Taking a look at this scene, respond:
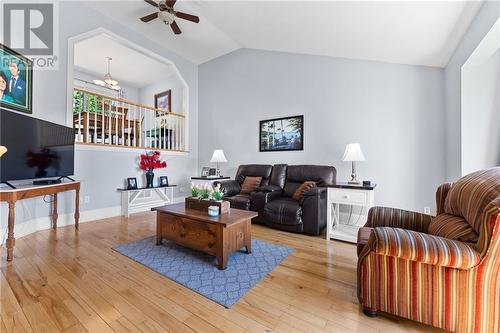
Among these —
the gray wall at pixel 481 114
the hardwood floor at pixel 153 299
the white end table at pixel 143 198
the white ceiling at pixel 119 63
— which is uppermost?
the white ceiling at pixel 119 63

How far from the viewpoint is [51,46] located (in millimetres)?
3211

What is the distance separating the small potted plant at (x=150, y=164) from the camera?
4.32m

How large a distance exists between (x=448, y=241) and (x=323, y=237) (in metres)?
1.82

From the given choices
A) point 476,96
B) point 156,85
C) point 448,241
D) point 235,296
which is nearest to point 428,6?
point 476,96

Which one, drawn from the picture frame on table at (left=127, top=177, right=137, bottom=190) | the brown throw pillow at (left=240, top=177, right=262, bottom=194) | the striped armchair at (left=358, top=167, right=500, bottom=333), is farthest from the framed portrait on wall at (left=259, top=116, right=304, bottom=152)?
the striped armchair at (left=358, top=167, right=500, bottom=333)

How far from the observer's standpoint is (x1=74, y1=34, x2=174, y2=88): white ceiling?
480cm

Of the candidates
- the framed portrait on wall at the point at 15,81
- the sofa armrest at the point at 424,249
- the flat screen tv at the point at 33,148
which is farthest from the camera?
the framed portrait on wall at the point at 15,81

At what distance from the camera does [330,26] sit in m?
2.96

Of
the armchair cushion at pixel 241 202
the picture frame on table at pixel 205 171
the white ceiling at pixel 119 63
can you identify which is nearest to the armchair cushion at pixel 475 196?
the armchair cushion at pixel 241 202

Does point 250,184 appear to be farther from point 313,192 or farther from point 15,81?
point 15,81

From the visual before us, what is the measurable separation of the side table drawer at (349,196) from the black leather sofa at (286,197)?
164mm

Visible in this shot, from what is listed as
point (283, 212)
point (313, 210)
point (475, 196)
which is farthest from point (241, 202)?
point (475, 196)

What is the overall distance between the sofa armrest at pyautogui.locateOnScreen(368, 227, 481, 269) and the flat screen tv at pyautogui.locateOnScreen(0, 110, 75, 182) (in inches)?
142

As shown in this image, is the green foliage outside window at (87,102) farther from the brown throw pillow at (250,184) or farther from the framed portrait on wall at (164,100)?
the brown throw pillow at (250,184)
